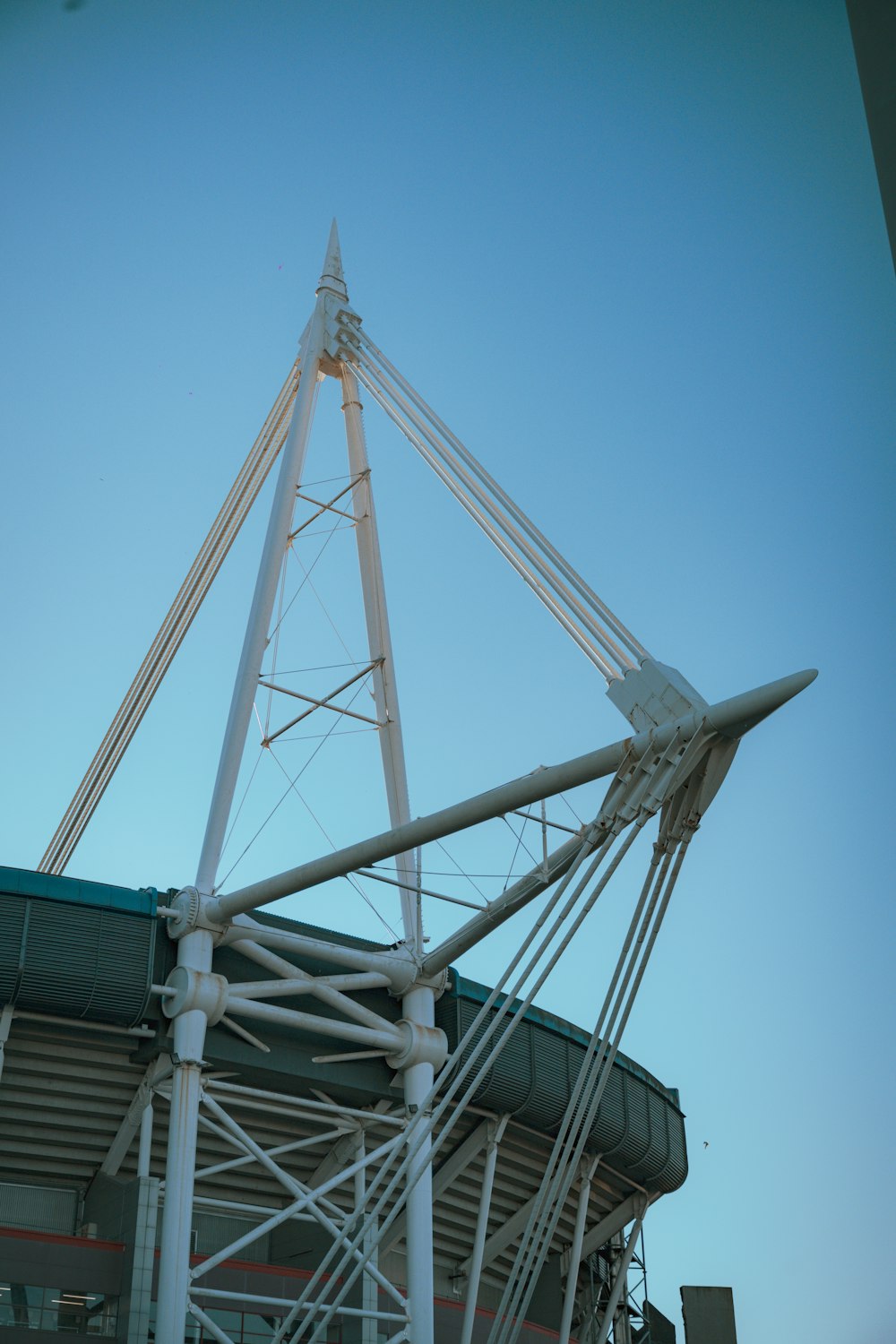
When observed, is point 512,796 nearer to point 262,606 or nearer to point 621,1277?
point 262,606

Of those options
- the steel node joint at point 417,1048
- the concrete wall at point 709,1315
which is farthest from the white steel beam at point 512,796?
the concrete wall at point 709,1315

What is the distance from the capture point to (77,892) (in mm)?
28375

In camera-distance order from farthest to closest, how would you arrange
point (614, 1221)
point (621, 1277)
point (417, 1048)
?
point (614, 1221) → point (621, 1277) → point (417, 1048)

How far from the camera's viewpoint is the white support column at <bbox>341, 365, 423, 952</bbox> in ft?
100

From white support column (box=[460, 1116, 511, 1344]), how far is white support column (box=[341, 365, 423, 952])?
5.41m

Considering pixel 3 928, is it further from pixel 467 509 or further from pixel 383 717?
pixel 467 509

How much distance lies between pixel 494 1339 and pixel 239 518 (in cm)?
2093

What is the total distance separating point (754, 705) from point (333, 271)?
68.6 ft

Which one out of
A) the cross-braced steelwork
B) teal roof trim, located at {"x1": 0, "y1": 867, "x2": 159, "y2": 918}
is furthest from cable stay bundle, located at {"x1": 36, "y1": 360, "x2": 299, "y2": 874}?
teal roof trim, located at {"x1": 0, "y1": 867, "x2": 159, "y2": 918}

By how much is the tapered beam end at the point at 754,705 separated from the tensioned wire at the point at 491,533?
9.60ft

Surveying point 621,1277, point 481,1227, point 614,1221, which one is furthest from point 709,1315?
point 614,1221

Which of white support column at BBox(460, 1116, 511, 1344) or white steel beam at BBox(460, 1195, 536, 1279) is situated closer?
white support column at BBox(460, 1116, 511, 1344)

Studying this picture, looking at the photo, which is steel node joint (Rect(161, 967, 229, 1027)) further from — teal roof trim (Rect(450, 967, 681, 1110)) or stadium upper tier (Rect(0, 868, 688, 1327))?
teal roof trim (Rect(450, 967, 681, 1110))

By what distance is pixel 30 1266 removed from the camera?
2634 centimetres
